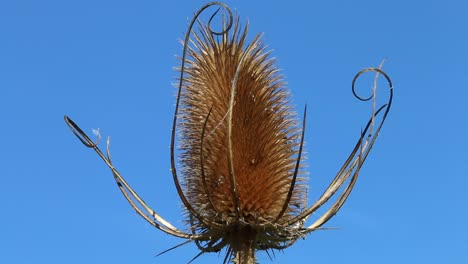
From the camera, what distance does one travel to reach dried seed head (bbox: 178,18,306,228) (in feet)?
20.3

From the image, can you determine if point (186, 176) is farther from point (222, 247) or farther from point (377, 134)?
point (377, 134)

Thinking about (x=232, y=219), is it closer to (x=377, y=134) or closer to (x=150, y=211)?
(x=150, y=211)

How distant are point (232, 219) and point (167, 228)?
550 mm

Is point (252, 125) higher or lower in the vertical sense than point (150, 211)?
higher

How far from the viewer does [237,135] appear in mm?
6262

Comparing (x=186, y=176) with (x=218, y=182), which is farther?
(x=186, y=176)

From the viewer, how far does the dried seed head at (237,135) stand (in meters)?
6.18

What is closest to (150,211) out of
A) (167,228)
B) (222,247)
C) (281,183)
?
(167,228)

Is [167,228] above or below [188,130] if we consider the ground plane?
below

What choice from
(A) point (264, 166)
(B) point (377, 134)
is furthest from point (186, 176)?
(B) point (377, 134)

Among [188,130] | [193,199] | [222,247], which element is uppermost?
[188,130]

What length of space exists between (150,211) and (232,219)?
2.11ft

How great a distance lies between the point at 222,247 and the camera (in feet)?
20.4

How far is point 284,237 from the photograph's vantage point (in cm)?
625
